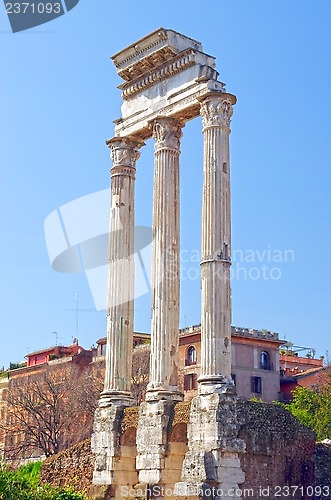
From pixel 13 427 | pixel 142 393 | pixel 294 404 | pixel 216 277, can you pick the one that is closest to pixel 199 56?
pixel 216 277

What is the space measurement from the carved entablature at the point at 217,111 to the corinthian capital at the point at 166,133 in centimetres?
163

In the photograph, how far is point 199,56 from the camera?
2366cm

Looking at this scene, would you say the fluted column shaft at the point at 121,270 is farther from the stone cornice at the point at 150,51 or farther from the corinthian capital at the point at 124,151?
the stone cornice at the point at 150,51

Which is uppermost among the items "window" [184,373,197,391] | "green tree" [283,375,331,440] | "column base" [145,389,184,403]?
"window" [184,373,197,391]

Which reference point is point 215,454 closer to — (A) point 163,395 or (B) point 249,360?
(A) point 163,395

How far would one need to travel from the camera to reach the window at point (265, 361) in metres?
51.4

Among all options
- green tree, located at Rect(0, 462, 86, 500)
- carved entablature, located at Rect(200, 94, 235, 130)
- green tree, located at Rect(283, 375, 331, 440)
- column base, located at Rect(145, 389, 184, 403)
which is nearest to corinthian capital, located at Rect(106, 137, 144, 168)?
carved entablature, located at Rect(200, 94, 235, 130)

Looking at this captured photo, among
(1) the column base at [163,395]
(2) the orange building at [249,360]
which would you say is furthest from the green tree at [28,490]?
(2) the orange building at [249,360]

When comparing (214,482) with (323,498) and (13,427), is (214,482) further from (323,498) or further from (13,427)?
(13,427)

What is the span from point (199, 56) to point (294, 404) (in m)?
25.4

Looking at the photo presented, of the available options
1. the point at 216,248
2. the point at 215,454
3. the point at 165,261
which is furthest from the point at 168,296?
the point at 215,454

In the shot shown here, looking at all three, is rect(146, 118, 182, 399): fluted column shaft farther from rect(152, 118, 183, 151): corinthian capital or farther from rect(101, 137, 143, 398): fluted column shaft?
rect(101, 137, 143, 398): fluted column shaft

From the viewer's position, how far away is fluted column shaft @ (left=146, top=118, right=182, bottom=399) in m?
22.6

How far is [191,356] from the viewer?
4900 centimetres
